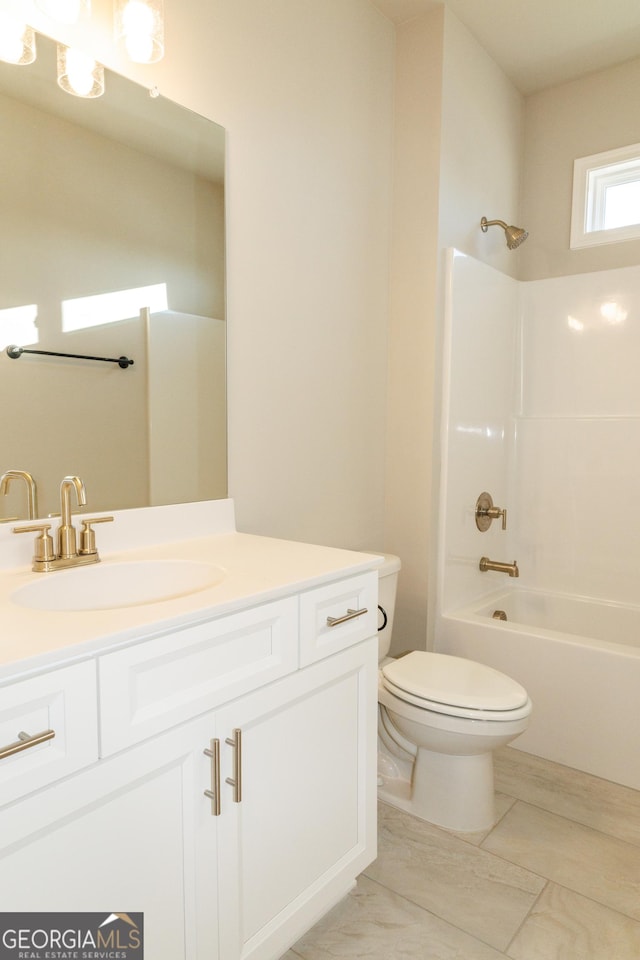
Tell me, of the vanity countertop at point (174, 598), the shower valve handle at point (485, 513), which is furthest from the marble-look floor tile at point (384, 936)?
the shower valve handle at point (485, 513)

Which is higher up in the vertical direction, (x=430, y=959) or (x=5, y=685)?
(x=5, y=685)

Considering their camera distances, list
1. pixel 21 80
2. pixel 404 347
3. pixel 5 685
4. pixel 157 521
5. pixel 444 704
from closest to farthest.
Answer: pixel 5 685 < pixel 21 80 < pixel 157 521 < pixel 444 704 < pixel 404 347

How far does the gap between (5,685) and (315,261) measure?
66.0 inches

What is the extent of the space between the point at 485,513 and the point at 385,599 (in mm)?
787

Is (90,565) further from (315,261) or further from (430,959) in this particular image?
(315,261)

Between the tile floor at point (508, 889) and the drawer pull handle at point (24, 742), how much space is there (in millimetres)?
945

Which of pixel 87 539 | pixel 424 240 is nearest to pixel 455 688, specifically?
pixel 87 539

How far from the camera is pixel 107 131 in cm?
146

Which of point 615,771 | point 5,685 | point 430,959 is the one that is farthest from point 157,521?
point 615,771

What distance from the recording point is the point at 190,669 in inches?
40.4

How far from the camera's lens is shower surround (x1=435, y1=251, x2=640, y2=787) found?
215 cm

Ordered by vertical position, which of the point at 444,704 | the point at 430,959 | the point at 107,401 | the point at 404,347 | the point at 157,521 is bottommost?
the point at 430,959

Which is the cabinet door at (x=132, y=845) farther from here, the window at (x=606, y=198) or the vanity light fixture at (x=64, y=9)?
the window at (x=606, y=198)

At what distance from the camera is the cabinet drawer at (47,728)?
0.79 meters
